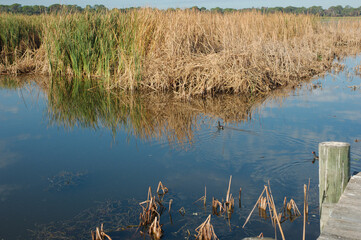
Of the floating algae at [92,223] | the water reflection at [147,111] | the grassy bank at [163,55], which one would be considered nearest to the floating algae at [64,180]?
the floating algae at [92,223]

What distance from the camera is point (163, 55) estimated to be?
10.4 m

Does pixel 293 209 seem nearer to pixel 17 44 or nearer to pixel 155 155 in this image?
pixel 155 155

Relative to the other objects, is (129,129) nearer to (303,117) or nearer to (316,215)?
(303,117)

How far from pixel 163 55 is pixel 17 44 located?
6045 millimetres

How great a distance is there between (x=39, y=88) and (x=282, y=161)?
7895 mm

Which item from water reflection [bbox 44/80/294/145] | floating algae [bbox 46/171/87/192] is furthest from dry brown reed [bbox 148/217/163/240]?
water reflection [bbox 44/80/294/145]

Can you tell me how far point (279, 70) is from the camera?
35.2 ft

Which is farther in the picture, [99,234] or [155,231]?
[155,231]

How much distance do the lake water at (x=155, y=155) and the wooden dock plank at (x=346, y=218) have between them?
52 cm

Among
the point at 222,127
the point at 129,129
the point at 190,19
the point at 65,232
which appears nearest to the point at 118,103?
the point at 129,129

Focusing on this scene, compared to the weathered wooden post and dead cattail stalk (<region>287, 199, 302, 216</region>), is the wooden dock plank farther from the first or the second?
dead cattail stalk (<region>287, 199, 302, 216</region>)

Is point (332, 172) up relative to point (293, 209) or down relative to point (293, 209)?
up

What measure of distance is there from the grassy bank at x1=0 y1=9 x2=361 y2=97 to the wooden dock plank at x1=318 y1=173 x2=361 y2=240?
5.92m

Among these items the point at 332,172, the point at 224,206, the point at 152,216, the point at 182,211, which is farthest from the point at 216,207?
the point at 332,172
